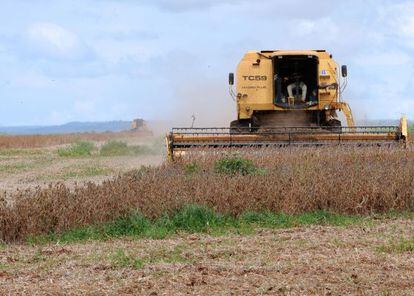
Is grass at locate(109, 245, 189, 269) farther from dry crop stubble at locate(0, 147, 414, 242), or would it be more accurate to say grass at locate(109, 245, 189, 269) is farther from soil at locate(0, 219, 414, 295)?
dry crop stubble at locate(0, 147, 414, 242)

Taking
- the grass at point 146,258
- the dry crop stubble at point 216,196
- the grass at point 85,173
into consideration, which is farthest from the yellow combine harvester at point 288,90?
the grass at point 146,258

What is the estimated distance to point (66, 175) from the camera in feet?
70.2

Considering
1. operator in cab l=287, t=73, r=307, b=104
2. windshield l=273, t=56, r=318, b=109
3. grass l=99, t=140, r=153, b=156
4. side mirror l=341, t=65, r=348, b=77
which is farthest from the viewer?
grass l=99, t=140, r=153, b=156

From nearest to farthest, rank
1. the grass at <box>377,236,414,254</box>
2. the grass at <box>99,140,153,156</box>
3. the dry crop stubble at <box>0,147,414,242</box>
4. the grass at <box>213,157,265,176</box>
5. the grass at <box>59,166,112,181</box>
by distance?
the grass at <box>377,236,414,254</box>
the dry crop stubble at <box>0,147,414,242</box>
the grass at <box>213,157,265,176</box>
the grass at <box>59,166,112,181</box>
the grass at <box>99,140,153,156</box>

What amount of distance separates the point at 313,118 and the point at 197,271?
12.8 meters

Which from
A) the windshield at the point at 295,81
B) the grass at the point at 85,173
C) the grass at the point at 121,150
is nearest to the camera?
the windshield at the point at 295,81

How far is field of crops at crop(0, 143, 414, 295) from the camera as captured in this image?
299 inches

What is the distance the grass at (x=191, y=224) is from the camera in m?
10.6

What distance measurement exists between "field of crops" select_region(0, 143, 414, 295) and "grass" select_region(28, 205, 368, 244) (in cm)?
2

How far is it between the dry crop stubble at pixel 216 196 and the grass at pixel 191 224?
17 cm

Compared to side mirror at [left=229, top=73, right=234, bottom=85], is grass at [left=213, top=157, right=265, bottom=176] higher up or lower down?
lower down

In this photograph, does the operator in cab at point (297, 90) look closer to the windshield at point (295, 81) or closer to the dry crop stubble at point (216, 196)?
the windshield at point (295, 81)

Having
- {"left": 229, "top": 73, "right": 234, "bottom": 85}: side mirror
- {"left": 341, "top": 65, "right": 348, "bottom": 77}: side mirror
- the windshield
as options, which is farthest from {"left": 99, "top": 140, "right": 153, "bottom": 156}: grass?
{"left": 341, "top": 65, "right": 348, "bottom": 77}: side mirror

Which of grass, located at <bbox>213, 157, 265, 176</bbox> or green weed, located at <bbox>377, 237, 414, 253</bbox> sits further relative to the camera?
grass, located at <bbox>213, 157, 265, 176</bbox>
